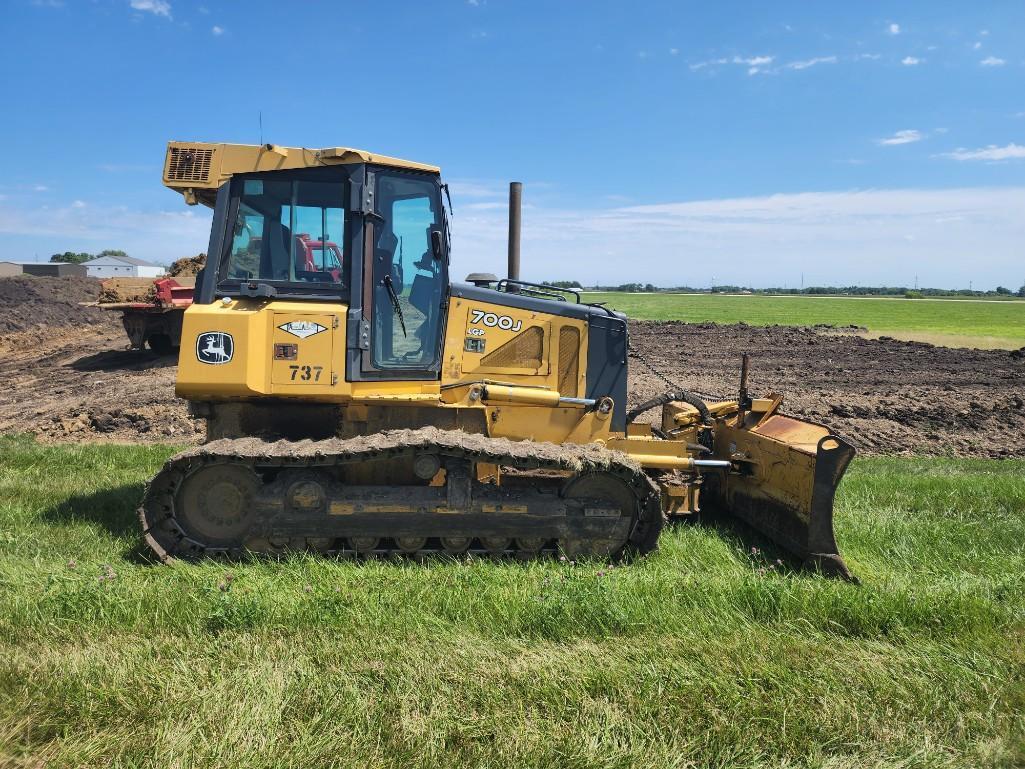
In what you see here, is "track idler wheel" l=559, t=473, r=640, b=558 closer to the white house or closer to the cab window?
the cab window

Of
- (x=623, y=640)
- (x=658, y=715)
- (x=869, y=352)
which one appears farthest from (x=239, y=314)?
(x=869, y=352)

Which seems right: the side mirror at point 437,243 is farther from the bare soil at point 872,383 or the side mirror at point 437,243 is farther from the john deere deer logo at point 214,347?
the bare soil at point 872,383

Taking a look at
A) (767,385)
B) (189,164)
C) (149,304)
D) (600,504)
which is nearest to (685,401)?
(600,504)

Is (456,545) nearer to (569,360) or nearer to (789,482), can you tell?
(569,360)

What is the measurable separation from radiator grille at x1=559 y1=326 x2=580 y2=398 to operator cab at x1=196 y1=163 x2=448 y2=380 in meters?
1.45

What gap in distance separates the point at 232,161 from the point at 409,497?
3023 mm

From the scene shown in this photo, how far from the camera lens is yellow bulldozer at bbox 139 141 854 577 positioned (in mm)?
5414

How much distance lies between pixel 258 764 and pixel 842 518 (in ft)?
18.7

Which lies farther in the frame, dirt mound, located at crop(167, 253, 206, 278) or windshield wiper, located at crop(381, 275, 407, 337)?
dirt mound, located at crop(167, 253, 206, 278)

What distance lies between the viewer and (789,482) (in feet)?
19.4

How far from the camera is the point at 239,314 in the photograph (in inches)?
209

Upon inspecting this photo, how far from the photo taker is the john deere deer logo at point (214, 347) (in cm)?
529

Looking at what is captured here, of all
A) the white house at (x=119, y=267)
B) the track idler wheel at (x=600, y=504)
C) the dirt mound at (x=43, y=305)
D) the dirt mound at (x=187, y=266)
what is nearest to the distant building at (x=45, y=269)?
the white house at (x=119, y=267)

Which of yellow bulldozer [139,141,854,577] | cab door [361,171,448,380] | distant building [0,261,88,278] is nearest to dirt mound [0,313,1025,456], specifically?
yellow bulldozer [139,141,854,577]
